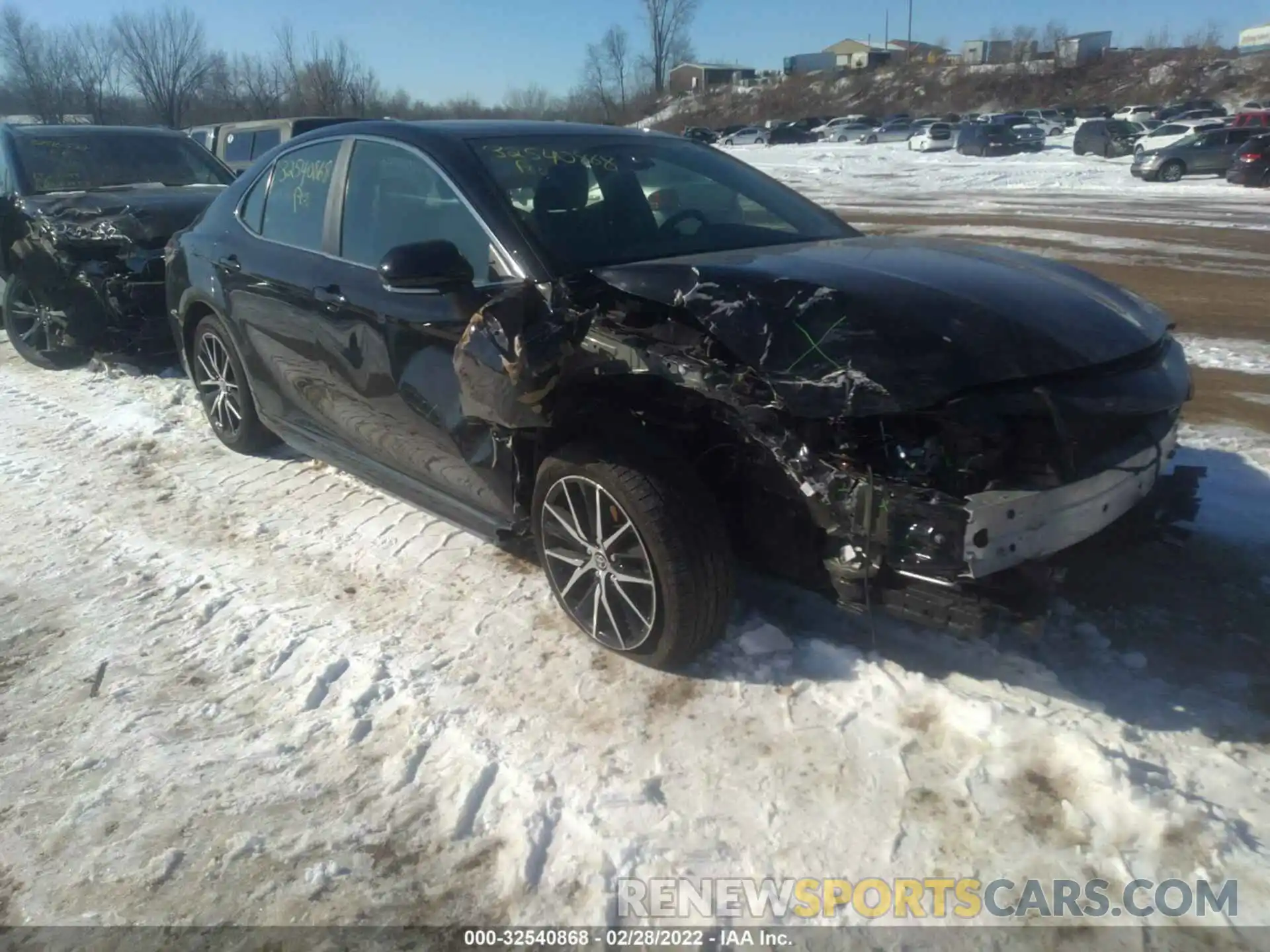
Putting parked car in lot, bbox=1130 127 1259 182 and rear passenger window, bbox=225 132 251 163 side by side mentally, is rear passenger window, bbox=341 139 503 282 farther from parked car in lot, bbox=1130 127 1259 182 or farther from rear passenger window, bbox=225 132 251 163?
parked car in lot, bbox=1130 127 1259 182

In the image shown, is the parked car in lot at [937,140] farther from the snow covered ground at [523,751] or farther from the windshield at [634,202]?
the snow covered ground at [523,751]

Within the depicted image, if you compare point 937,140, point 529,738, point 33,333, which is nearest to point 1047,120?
point 937,140

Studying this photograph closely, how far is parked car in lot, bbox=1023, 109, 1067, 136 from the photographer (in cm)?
4528

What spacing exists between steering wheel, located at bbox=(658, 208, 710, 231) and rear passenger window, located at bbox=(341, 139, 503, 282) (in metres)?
0.74

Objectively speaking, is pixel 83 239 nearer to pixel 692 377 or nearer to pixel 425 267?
pixel 425 267

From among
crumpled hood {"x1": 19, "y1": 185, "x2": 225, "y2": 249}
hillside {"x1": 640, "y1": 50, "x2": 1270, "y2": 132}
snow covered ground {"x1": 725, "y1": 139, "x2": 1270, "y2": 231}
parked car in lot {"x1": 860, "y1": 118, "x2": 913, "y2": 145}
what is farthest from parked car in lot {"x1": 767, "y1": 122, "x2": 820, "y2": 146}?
crumpled hood {"x1": 19, "y1": 185, "x2": 225, "y2": 249}

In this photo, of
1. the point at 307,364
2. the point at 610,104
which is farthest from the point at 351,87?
the point at 307,364

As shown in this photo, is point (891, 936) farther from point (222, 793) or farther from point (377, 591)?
point (377, 591)

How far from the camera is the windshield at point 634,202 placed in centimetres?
353

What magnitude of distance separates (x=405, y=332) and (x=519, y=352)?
28.7 inches

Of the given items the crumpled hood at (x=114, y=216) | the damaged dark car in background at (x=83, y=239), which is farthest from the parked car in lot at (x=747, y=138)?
the crumpled hood at (x=114, y=216)

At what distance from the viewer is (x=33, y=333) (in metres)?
7.84


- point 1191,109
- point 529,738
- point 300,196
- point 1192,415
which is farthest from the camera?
point 1191,109

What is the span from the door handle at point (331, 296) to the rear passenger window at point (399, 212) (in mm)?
140
